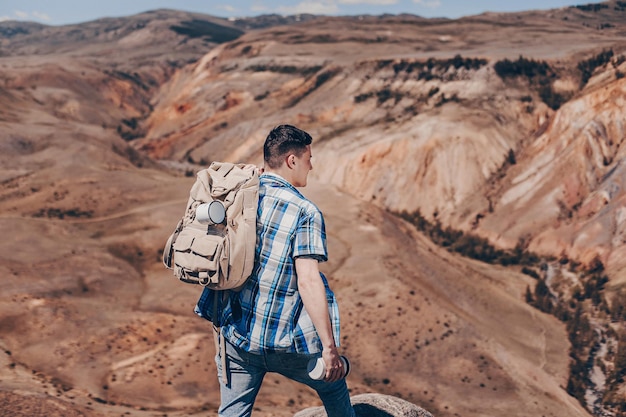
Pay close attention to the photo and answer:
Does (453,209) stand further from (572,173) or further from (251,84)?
(251,84)

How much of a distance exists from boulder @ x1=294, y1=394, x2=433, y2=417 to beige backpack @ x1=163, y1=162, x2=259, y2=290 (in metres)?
3.07

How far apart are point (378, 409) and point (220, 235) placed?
136 inches

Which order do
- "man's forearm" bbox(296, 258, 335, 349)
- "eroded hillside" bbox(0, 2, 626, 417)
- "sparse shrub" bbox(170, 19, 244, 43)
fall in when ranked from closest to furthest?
"man's forearm" bbox(296, 258, 335, 349) → "eroded hillside" bbox(0, 2, 626, 417) → "sparse shrub" bbox(170, 19, 244, 43)

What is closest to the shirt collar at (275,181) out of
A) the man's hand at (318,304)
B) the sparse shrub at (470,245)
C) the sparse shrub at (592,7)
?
the man's hand at (318,304)

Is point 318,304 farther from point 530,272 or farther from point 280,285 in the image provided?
point 530,272

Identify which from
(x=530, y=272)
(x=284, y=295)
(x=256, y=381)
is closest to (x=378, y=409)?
(x=256, y=381)

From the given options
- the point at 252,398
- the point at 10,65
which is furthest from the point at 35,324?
the point at 10,65

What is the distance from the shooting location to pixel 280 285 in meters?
3.93

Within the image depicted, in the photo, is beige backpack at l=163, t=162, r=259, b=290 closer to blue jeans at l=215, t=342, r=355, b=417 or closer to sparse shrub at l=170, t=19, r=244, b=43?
blue jeans at l=215, t=342, r=355, b=417

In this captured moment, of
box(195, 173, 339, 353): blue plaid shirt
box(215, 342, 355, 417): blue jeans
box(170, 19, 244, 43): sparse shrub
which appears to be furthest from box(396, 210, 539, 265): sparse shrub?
box(170, 19, 244, 43): sparse shrub

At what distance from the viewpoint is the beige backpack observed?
3824 millimetres

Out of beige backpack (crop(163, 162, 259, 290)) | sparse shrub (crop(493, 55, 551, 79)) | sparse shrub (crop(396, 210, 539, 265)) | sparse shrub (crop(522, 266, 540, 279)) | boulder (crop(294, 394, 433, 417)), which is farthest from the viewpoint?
sparse shrub (crop(493, 55, 551, 79))

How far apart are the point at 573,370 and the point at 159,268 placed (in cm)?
1564

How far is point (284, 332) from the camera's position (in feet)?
12.9
